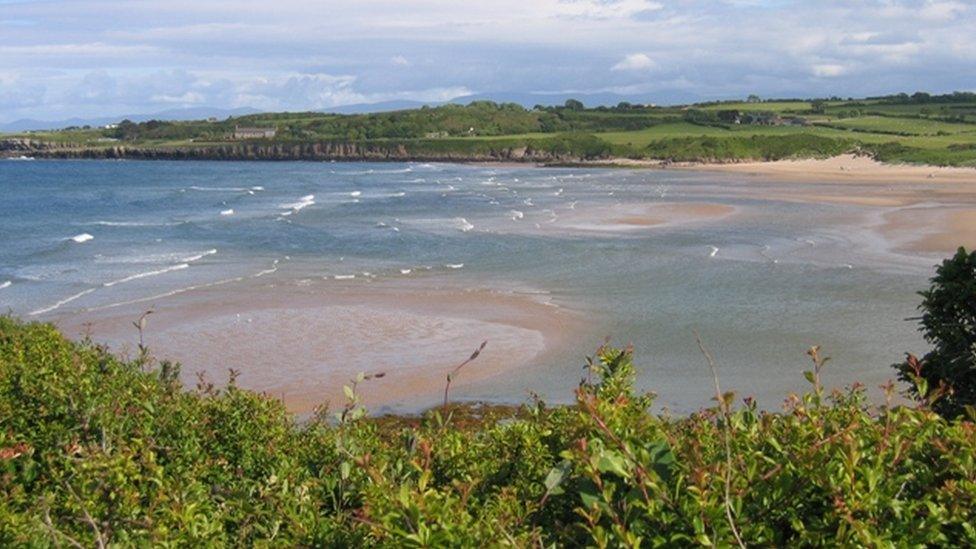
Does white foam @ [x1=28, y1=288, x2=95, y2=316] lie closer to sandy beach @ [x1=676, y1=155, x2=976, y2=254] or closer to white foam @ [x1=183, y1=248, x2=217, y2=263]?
white foam @ [x1=183, y1=248, x2=217, y2=263]

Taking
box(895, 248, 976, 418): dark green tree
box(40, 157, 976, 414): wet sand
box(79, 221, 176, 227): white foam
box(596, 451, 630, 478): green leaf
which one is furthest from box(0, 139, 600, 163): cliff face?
box(596, 451, 630, 478): green leaf

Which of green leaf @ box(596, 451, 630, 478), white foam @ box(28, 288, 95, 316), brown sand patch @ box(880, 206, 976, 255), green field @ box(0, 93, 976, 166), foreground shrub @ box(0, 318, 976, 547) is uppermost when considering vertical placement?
green leaf @ box(596, 451, 630, 478)

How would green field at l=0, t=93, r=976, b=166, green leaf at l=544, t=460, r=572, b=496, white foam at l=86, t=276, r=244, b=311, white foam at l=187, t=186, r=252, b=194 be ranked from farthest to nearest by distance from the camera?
green field at l=0, t=93, r=976, b=166 → white foam at l=187, t=186, r=252, b=194 → white foam at l=86, t=276, r=244, b=311 → green leaf at l=544, t=460, r=572, b=496

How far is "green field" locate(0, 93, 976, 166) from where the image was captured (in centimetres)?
10781

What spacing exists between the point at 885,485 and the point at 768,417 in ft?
1.97

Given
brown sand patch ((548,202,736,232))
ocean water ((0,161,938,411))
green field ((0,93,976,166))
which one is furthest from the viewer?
green field ((0,93,976,166))

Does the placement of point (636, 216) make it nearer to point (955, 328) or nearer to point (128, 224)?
point (128, 224)

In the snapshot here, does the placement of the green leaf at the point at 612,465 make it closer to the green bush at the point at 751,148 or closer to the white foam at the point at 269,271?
the white foam at the point at 269,271

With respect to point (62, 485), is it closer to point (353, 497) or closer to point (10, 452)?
point (10, 452)

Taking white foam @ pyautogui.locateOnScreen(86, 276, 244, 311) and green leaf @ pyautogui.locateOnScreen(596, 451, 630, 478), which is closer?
green leaf @ pyautogui.locateOnScreen(596, 451, 630, 478)

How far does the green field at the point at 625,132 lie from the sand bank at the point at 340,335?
65224 mm

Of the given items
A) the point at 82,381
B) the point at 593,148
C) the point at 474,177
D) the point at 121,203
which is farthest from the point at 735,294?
the point at 593,148

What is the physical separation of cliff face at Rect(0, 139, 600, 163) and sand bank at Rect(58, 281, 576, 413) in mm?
95118

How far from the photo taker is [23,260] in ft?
139
